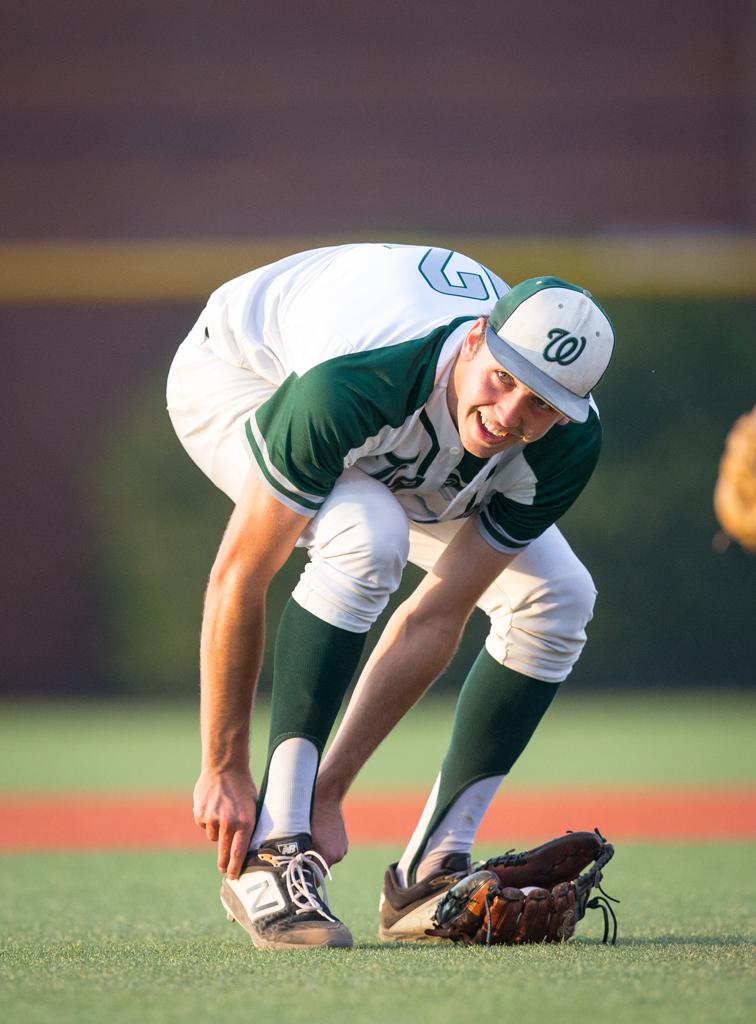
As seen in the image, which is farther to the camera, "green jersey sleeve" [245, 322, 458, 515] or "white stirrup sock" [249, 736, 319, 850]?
"white stirrup sock" [249, 736, 319, 850]

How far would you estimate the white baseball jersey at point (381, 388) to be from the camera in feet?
8.68

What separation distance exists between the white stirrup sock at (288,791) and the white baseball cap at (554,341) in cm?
78

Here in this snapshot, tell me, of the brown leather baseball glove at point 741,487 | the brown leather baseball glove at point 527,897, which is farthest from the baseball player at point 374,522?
the brown leather baseball glove at point 741,487

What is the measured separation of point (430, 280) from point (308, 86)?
12.0 m

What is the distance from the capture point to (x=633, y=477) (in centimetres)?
930

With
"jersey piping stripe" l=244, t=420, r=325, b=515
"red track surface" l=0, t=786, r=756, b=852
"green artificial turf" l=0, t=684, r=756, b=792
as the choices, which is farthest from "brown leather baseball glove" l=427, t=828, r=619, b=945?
"green artificial turf" l=0, t=684, r=756, b=792

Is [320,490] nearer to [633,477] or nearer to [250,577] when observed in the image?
[250,577]

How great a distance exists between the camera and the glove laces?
2.72m

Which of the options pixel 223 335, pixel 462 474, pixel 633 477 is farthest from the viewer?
pixel 633 477

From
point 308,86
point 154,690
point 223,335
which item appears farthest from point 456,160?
point 223,335

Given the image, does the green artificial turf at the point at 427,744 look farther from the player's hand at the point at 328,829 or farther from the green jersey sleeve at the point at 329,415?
the green jersey sleeve at the point at 329,415

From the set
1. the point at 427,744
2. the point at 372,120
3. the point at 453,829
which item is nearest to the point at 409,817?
the point at 453,829

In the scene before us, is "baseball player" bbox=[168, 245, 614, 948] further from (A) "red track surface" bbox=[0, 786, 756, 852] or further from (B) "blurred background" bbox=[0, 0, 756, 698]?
(B) "blurred background" bbox=[0, 0, 756, 698]

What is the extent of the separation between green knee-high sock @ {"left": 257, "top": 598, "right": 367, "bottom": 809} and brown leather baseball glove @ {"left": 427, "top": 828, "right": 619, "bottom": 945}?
390 millimetres
